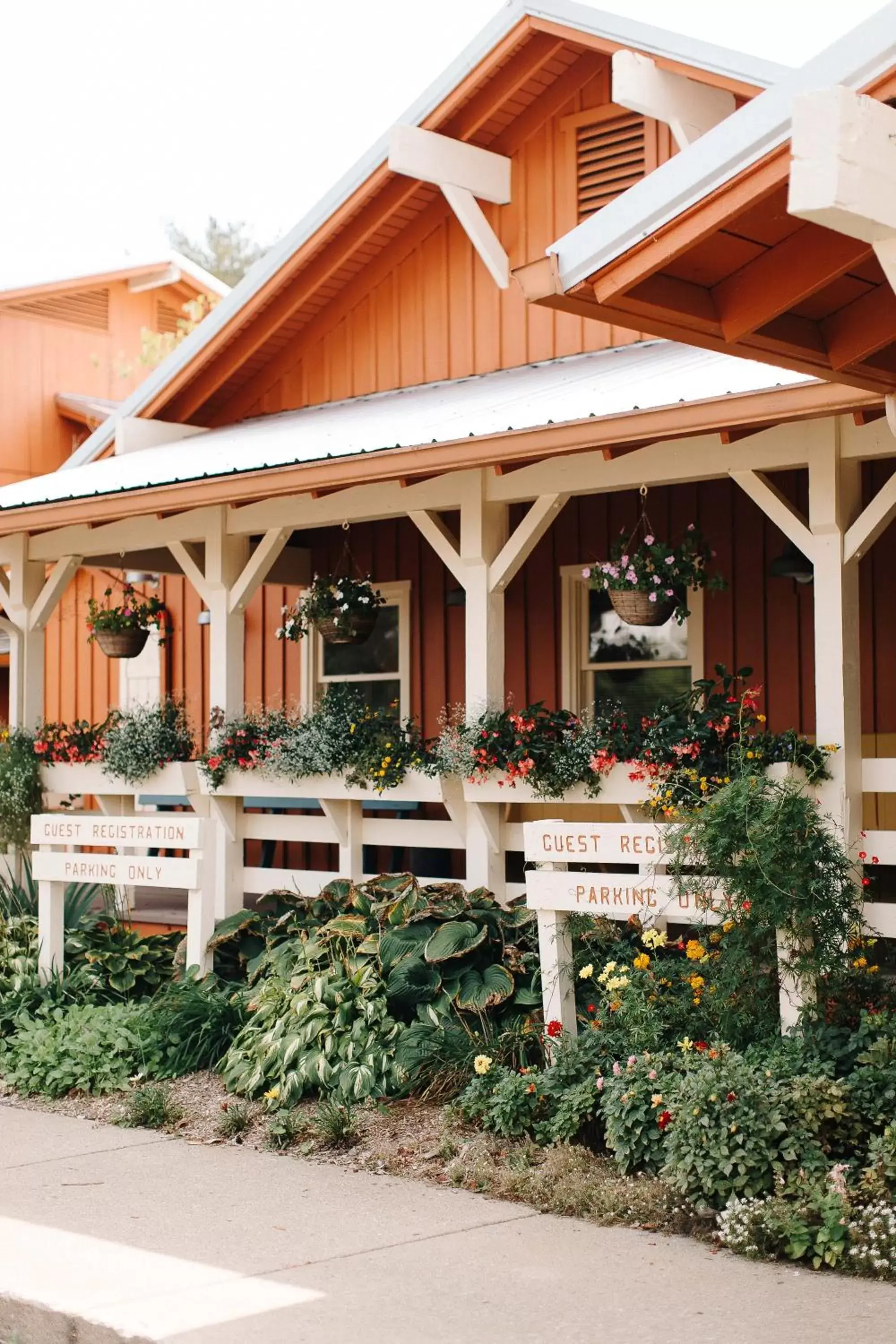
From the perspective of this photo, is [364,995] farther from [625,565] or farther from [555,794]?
[625,565]

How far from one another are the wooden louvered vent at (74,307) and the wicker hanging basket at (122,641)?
6851 millimetres

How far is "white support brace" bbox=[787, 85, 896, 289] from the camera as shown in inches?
148

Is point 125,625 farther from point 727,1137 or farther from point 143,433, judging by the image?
point 727,1137

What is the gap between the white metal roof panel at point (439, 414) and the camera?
769cm

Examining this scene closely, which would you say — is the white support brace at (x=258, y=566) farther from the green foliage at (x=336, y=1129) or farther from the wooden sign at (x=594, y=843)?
the green foliage at (x=336, y=1129)

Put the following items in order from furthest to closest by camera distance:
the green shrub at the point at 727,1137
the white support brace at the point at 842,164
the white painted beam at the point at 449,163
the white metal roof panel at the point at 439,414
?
the white painted beam at the point at 449,163 < the white metal roof panel at the point at 439,414 < the green shrub at the point at 727,1137 < the white support brace at the point at 842,164

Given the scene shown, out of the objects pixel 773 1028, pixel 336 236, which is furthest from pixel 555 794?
pixel 336 236

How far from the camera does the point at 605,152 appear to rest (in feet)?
33.4

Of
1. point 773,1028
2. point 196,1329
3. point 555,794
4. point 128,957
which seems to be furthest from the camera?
point 128,957

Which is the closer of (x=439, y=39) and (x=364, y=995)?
(x=364, y=995)

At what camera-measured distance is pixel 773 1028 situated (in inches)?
247

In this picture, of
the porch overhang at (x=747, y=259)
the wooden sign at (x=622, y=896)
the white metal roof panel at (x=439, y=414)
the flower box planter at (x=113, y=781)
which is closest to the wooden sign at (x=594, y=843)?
the wooden sign at (x=622, y=896)

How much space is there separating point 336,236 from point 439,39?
169ft

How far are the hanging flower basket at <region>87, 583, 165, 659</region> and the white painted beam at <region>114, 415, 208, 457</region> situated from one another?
44.0 inches
